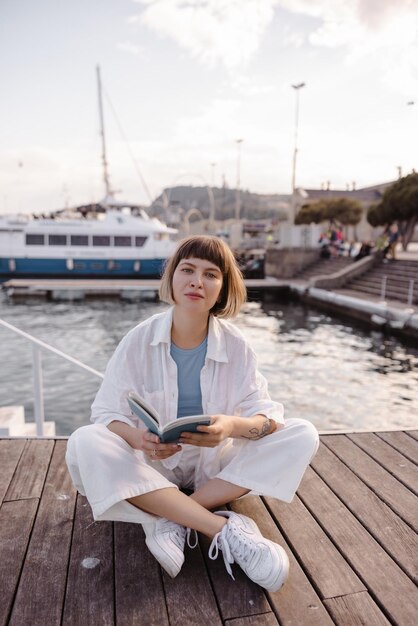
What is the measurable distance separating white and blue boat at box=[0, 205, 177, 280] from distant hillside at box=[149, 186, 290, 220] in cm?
11083

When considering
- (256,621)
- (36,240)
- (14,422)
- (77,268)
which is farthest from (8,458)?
(36,240)

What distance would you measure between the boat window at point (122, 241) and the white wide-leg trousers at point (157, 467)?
812 inches

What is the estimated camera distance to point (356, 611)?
64.2 inches

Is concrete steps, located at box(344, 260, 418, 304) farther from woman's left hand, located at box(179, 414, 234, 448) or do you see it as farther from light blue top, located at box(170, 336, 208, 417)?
woman's left hand, located at box(179, 414, 234, 448)

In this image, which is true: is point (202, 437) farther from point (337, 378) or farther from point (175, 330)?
point (337, 378)

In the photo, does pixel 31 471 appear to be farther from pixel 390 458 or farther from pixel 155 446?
pixel 390 458

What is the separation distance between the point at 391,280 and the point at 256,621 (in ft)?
51.2

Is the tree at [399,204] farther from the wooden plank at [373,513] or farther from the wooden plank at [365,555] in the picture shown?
the wooden plank at [365,555]

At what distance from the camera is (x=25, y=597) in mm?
1661

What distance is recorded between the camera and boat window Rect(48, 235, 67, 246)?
70.1 ft

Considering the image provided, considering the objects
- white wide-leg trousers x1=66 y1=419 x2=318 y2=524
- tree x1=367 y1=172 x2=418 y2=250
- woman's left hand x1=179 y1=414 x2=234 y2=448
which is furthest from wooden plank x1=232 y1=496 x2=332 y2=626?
tree x1=367 y1=172 x2=418 y2=250

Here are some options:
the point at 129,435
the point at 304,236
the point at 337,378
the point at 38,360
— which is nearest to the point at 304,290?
the point at 304,236

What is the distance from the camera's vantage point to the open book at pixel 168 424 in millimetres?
1571

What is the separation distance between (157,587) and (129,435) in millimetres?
583
